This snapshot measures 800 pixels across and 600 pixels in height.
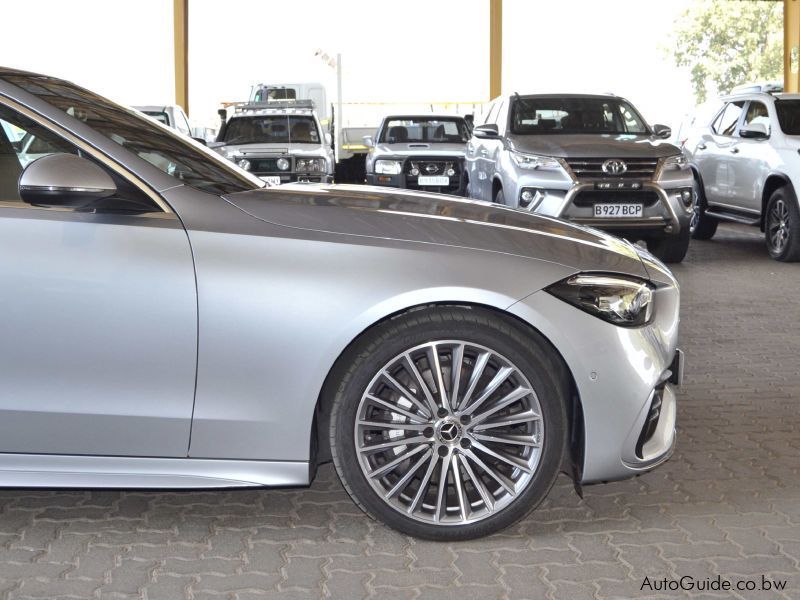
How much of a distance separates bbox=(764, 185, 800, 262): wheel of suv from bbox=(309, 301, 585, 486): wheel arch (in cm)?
889

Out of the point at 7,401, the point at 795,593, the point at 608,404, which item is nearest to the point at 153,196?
the point at 7,401

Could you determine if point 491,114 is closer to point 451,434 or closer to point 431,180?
point 431,180

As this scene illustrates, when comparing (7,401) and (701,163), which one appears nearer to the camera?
(7,401)

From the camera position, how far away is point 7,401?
3.55 metres

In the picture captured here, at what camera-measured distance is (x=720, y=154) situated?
1345 centimetres

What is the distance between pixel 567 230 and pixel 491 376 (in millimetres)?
787

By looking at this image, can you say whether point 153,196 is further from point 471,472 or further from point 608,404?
point 608,404

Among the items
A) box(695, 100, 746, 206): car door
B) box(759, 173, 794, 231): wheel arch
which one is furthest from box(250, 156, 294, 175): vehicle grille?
box(759, 173, 794, 231): wheel arch

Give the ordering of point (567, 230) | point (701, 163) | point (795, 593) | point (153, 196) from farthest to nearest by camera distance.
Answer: point (701, 163) → point (567, 230) → point (153, 196) → point (795, 593)

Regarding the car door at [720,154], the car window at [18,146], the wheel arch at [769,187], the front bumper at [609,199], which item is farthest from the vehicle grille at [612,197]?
the car window at [18,146]

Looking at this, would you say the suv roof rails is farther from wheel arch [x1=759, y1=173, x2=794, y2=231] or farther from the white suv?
wheel arch [x1=759, y1=173, x2=794, y2=231]

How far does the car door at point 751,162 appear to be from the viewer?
1239cm

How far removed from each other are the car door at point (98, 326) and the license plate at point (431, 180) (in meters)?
14.9

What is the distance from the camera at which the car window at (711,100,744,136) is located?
13.2 m
